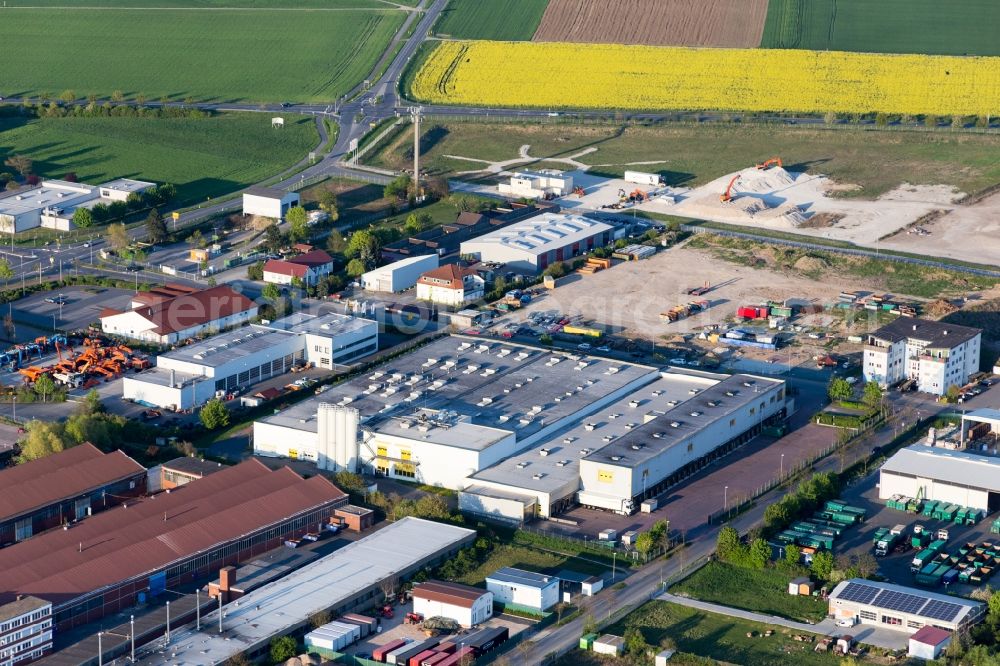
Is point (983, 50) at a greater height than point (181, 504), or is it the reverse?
point (983, 50)

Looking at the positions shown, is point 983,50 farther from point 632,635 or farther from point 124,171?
point 632,635

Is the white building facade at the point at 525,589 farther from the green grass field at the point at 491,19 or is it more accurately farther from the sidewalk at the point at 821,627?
the green grass field at the point at 491,19

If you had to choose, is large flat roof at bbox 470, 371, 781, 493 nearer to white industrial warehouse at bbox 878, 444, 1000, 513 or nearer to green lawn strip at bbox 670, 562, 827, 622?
green lawn strip at bbox 670, 562, 827, 622

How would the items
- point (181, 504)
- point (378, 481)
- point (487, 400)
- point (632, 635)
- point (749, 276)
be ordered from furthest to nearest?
point (749, 276), point (487, 400), point (378, 481), point (181, 504), point (632, 635)

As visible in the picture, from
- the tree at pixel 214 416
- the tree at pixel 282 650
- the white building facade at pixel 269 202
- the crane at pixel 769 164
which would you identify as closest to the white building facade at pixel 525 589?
the tree at pixel 282 650

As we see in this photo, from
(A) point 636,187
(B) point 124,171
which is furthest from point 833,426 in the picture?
(B) point 124,171

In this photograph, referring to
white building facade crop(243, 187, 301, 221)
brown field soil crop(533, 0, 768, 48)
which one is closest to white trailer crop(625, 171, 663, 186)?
white building facade crop(243, 187, 301, 221)

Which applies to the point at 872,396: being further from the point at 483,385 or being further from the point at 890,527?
the point at 483,385
